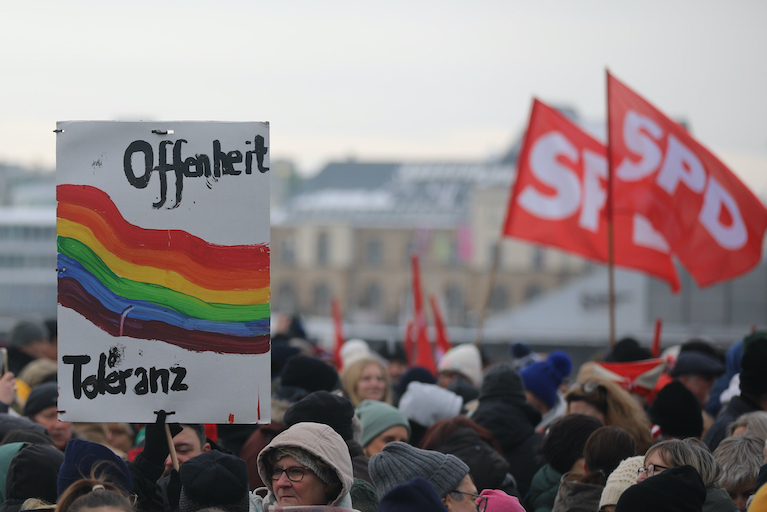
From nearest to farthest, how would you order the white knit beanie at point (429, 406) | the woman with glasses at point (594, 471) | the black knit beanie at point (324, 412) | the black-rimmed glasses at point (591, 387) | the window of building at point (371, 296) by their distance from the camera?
the woman with glasses at point (594, 471) < the black knit beanie at point (324, 412) < the black-rimmed glasses at point (591, 387) < the white knit beanie at point (429, 406) < the window of building at point (371, 296)

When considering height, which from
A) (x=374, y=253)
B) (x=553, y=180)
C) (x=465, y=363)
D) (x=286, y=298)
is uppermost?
(x=553, y=180)

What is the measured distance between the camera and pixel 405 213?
69.5 metres

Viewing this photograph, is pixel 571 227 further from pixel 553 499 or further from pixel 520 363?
pixel 553 499

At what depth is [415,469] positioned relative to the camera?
2582 millimetres

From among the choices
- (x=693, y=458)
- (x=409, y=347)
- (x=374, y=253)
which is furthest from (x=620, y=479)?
(x=374, y=253)

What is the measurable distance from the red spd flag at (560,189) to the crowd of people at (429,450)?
1796 mm

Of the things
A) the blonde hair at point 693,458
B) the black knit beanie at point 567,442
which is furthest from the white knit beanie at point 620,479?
the black knit beanie at point 567,442

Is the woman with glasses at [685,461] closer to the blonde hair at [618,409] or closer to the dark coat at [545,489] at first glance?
the dark coat at [545,489]

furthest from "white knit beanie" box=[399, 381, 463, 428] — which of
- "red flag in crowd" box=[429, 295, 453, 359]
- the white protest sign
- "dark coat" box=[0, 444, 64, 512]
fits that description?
"red flag in crowd" box=[429, 295, 453, 359]

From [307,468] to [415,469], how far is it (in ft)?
1.01

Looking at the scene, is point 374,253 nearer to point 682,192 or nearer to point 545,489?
point 682,192

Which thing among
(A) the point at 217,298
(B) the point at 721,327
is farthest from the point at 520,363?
(B) the point at 721,327

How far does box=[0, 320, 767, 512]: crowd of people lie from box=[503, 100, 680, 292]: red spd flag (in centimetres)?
180

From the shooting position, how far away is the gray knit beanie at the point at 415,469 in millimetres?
2580
